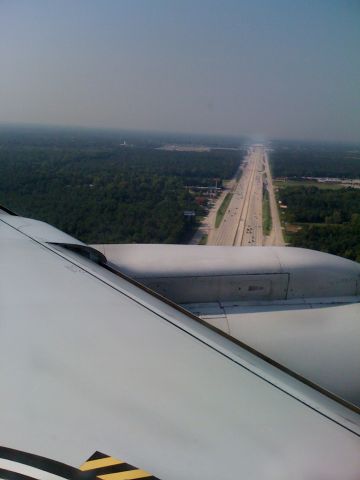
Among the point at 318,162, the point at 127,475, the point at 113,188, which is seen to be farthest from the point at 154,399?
the point at 318,162

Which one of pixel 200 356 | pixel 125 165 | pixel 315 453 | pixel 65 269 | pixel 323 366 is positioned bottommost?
pixel 323 366

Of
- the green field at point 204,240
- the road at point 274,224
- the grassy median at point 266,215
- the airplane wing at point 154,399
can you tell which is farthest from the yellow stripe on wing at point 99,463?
the grassy median at point 266,215

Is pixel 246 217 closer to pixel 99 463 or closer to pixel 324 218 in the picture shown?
pixel 324 218

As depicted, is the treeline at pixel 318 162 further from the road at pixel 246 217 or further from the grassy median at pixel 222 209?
the grassy median at pixel 222 209

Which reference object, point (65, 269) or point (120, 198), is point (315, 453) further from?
point (120, 198)

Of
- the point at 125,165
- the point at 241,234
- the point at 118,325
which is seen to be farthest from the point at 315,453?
the point at 125,165

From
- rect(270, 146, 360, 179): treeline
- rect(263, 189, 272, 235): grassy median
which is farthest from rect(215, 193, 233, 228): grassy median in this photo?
rect(270, 146, 360, 179): treeline
